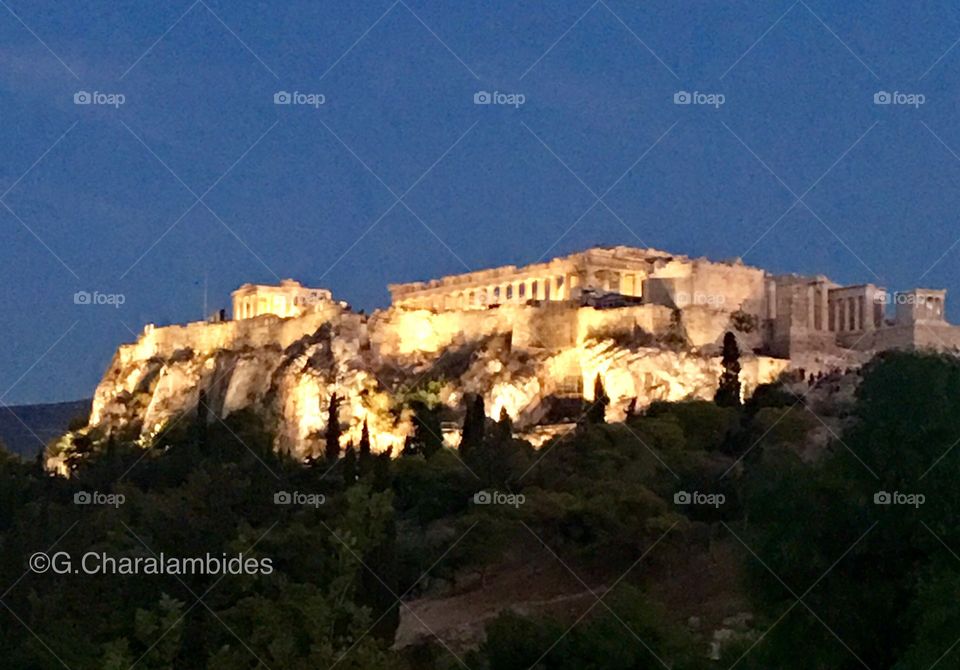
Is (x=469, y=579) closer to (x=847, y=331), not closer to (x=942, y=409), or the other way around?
(x=942, y=409)

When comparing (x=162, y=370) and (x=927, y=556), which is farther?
(x=162, y=370)

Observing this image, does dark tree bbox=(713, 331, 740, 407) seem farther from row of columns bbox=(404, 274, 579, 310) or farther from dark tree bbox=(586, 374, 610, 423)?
row of columns bbox=(404, 274, 579, 310)

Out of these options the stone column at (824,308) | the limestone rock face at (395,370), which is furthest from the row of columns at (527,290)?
the stone column at (824,308)

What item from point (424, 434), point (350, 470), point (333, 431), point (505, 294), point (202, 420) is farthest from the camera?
point (505, 294)

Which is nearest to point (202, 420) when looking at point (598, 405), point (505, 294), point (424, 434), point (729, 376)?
point (424, 434)

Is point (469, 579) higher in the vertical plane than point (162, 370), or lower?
lower

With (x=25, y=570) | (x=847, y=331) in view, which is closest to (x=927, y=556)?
(x=25, y=570)

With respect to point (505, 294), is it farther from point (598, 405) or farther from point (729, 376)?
point (729, 376)
